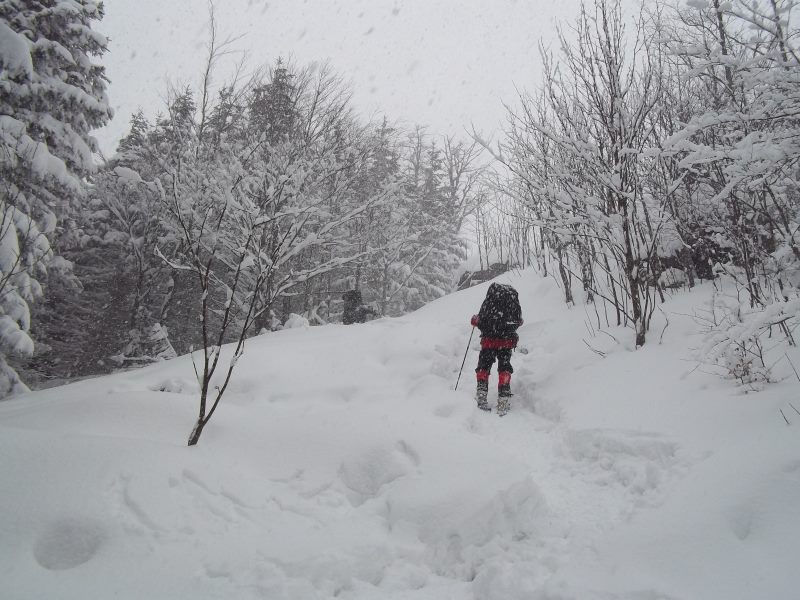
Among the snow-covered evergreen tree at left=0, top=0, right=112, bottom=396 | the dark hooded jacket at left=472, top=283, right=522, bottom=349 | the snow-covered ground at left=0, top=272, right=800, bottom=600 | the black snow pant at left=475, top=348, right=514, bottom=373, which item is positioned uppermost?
the snow-covered evergreen tree at left=0, top=0, right=112, bottom=396

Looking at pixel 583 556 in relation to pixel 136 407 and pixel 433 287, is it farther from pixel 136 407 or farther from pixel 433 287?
pixel 433 287

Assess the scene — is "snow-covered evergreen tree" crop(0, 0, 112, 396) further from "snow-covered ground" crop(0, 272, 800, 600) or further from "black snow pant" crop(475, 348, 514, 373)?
"black snow pant" crop(475, 348, 514, 373)

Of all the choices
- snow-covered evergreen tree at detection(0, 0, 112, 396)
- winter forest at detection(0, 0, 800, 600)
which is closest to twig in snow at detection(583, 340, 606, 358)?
winter forest at detection(0, 0, 800, 600)

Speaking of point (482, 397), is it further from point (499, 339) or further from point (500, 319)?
point (500, 319)

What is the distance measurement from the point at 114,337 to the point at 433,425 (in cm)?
1560

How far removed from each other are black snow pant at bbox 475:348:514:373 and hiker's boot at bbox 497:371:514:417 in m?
0.11

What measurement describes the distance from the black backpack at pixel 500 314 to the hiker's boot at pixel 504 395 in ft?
1.91

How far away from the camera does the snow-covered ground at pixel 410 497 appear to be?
6.50ft

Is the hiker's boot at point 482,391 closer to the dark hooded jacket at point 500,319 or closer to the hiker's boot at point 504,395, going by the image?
the hiker's boot at point 504,395

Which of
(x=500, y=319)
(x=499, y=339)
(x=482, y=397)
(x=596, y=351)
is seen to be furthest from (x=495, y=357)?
(x=596, y=351)

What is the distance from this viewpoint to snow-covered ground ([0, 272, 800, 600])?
198cm

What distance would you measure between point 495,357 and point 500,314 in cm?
61

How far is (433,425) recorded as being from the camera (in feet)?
12.5

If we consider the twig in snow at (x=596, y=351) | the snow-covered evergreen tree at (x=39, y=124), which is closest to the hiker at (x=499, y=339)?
the twig in snow at (x=596, y=351)
